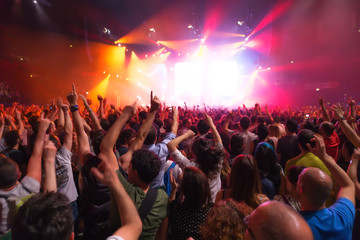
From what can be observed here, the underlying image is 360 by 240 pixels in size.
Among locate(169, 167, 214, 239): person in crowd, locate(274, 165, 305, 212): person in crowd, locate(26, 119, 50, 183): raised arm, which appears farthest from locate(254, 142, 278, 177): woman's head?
locate(26, 119, 50, 183): raised arm

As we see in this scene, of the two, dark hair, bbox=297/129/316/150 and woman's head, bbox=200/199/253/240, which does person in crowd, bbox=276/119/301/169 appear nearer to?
dark hair, bbox=297/129/316/150

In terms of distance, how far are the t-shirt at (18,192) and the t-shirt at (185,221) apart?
114 centimetres

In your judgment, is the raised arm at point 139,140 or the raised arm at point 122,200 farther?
the raised arm at point 139,140

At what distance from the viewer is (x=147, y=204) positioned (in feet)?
6.21

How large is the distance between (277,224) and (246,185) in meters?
1.07

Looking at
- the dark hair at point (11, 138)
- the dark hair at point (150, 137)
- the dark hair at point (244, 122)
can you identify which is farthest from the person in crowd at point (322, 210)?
the dark hair at point (11, 138)

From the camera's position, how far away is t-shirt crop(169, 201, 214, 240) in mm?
1939

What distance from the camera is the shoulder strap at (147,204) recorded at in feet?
6.11

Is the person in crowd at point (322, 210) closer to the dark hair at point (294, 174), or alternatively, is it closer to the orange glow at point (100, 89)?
the dark hair at point (294, 174)

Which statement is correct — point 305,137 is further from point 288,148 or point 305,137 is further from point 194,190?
point 194,190

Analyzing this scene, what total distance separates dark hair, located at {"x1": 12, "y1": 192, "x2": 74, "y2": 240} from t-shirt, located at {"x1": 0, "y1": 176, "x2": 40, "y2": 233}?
2.91 ft

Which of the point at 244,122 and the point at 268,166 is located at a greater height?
the point at 244,122

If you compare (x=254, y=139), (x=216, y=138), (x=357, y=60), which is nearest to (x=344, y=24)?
(x=357, y=60)

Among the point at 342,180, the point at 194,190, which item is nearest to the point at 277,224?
the point at 194,190
